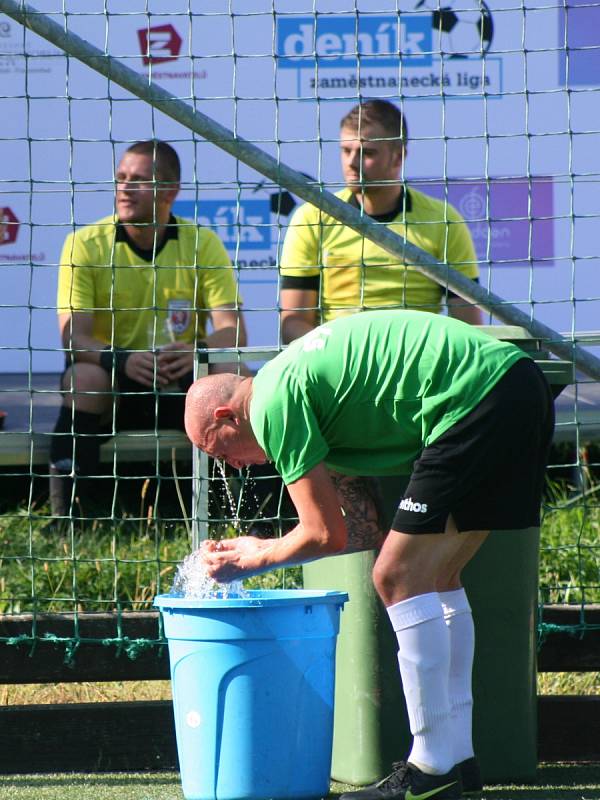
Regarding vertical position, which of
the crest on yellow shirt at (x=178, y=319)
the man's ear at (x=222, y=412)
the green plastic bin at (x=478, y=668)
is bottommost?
A: the green plastic bin at (x=478, y=668)

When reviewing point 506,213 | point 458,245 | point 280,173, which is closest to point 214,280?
point 458,245

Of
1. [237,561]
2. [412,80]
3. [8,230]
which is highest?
[412,80]

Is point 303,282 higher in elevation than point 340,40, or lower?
lower

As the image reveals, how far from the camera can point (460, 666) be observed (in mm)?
3475

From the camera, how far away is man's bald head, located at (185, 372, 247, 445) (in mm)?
3264

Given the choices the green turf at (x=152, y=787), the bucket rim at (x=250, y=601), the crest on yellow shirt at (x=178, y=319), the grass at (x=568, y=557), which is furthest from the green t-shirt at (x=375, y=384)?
the crest on yellow shirt at (x=178, y=319)

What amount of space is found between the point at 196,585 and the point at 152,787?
592 millimetres

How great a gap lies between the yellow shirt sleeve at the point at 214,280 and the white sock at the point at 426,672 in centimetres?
251

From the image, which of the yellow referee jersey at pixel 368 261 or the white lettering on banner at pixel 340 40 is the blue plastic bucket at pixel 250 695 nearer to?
the yellow referee jersey at pixel 368 261

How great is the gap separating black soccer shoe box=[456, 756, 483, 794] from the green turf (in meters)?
0.07

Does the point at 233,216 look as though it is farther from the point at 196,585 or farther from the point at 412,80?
the point at 196,585

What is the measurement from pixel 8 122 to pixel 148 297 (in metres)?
2.45

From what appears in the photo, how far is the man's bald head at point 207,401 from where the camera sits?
3.26 m

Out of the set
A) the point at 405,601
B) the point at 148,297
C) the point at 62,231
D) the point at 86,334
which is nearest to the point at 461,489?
the point at 405,601
